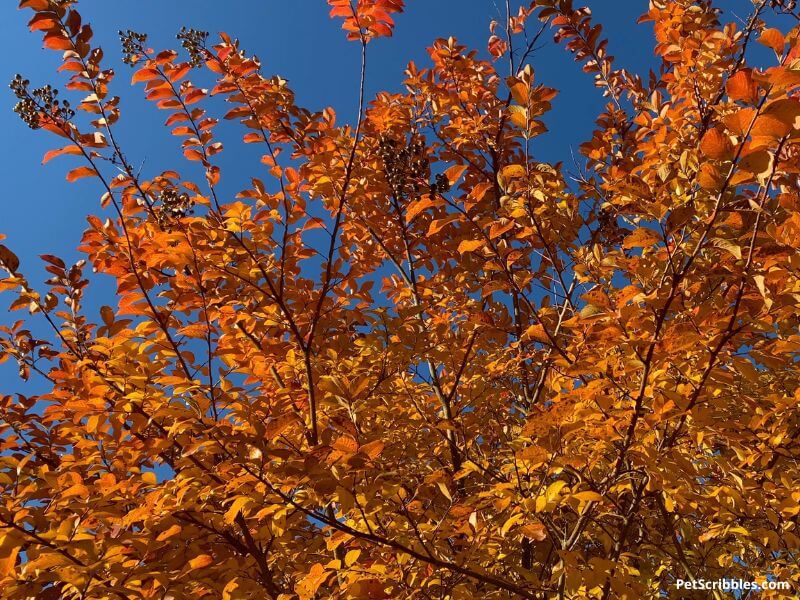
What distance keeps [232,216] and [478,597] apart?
174cm

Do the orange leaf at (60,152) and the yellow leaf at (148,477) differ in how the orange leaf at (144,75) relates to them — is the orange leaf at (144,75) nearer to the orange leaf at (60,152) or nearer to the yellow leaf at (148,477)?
the orange leaf at (60,152)

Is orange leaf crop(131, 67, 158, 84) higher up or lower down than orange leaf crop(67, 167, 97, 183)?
higher up

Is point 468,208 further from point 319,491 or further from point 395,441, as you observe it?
point 395,441

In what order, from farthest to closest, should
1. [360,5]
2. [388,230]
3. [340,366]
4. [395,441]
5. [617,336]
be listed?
[388,230] → [395,441] → [340,366] → [360,5] → [617,336]

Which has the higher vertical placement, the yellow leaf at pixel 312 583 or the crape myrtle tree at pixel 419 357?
the crape myrtle tree at pixel 419 357

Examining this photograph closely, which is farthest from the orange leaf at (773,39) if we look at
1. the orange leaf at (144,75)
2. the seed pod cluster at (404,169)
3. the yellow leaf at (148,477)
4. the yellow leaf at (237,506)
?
the orange leaf at (144,75)

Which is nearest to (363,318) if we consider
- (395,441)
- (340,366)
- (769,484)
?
(340,366)

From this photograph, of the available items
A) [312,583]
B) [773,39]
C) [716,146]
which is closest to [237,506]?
[312,583]

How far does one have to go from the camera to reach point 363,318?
2879 millimetres

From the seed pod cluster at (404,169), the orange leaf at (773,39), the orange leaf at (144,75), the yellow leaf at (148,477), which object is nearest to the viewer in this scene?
the orange leaf at (773,39)

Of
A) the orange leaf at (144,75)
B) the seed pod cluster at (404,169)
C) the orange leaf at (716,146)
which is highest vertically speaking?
the seed pod cluster at (404,169)

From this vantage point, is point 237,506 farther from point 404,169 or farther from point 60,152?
point 404,169

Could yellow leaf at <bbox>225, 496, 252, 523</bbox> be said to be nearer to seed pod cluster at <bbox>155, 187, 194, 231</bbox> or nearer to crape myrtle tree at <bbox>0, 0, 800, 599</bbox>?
crape myrtle tree at <bbox>0, 0, 800, 599</bbox>

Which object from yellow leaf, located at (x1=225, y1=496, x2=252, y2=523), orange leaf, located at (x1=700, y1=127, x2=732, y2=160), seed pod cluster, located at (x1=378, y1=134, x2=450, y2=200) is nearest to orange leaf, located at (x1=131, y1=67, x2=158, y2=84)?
seed pod cluster, located at (x1=378, y1=134, x2=450, y2=200)
